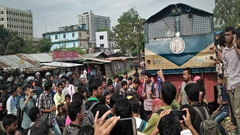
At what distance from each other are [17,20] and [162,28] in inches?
4039

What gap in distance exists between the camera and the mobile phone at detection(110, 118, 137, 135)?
6.95ft

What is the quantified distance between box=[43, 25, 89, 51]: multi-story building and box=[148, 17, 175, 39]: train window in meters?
56.0

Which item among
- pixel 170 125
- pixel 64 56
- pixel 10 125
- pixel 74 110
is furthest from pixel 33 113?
pixel 64 56

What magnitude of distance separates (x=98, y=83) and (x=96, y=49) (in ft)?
155

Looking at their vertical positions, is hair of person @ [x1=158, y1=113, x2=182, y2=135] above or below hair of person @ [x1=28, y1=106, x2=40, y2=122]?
above

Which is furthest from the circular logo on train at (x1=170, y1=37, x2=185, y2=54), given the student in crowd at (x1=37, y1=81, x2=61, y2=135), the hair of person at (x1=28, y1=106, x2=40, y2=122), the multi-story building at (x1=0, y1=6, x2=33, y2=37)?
the multi-story building at (x1=0, y1=6, x2=33, y2=37)

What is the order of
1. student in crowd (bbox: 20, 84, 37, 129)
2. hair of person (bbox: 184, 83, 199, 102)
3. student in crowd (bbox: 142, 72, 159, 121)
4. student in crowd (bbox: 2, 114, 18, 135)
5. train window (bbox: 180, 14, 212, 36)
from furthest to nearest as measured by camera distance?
1. train window (bbox: 180, 14, 212, 36)
2. student in crowd (bbox: 142, 72, 159, 121)
3. student in crowd (bbox: 20, 84, 37, 129)
4. student in crowd (bbox: 2, 114, 18, 135)
5. hair of person (bbox: 184, 83, 199, 102)

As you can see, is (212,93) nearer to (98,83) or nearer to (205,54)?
(205,54)

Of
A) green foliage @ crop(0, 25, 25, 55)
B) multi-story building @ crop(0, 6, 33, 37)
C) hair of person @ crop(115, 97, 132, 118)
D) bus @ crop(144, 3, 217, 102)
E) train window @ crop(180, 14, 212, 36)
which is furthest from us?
multi-story building @ crop(0, 6, 33, 37)

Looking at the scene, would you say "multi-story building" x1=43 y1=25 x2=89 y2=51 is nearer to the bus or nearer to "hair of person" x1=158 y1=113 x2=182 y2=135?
the bus

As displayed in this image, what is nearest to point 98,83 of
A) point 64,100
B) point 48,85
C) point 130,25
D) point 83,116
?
point 83,116

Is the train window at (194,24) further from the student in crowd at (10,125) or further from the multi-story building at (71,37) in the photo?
the multi-story building at (71,37)

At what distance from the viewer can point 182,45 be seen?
26.8 feet

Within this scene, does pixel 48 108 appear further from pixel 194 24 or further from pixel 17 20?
pixel 17 20
